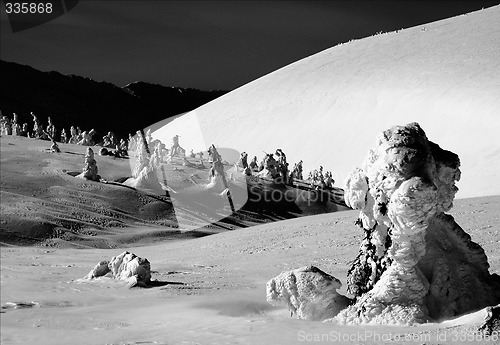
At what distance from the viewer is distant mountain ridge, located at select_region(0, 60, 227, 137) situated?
372 feet

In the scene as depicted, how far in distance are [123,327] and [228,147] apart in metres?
41.2

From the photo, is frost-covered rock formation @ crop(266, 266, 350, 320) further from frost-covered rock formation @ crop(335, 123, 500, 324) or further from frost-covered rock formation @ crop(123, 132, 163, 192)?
frost-covered rock formation @ crop(123, 132, 163, 192)

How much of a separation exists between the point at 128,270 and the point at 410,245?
4.87 m

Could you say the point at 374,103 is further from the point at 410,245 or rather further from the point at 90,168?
the point at 410,245

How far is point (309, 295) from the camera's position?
6.43 m

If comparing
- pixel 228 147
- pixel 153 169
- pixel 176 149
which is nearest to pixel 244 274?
pixel 153 169

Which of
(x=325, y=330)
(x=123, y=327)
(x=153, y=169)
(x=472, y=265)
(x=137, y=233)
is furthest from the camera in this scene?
(x=153, y=169)

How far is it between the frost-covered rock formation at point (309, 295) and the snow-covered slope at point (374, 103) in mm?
23512

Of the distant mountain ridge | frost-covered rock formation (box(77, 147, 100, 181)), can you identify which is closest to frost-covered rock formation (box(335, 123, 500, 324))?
frost-covered rock formation (box(77, 147, 100, 181))

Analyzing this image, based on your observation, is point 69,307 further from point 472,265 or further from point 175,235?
point 175,235

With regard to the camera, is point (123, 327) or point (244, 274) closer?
point (123, 327)

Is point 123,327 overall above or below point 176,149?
below

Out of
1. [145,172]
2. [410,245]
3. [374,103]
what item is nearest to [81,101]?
[374,103]

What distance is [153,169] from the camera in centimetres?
2562
